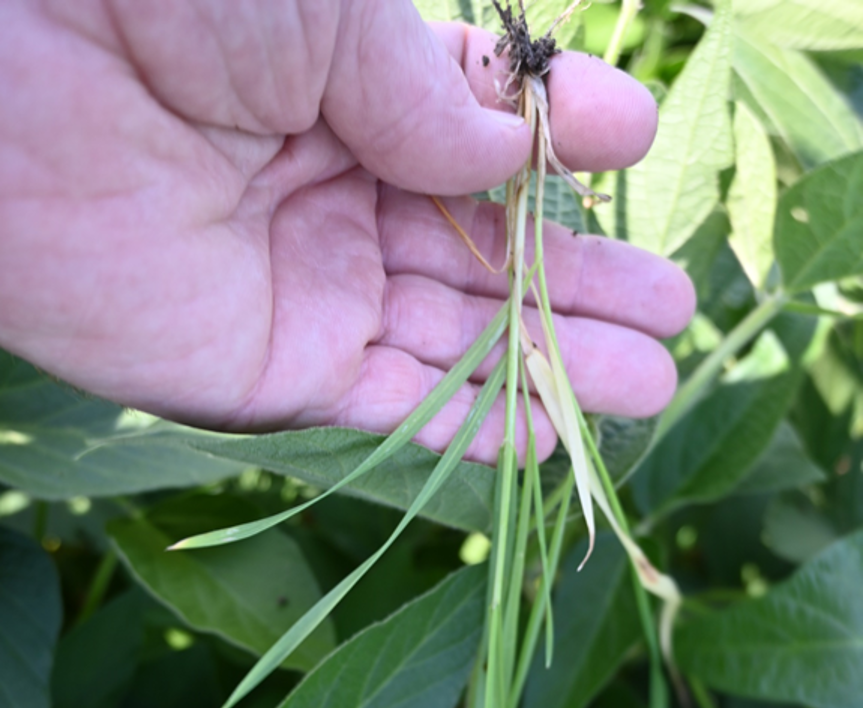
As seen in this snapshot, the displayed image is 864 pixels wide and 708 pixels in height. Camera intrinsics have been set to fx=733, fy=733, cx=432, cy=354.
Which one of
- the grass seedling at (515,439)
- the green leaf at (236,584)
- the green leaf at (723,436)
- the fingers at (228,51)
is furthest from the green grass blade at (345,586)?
the green leaf at (723,436)

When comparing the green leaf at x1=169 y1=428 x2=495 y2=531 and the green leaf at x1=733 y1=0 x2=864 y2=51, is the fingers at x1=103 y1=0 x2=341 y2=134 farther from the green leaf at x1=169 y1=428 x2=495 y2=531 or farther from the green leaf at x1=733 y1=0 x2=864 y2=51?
the green leaf at x1=733 y1=0 x2=864 y2=51

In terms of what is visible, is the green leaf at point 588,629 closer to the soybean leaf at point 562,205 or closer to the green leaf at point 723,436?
the green leaf at point 723,436

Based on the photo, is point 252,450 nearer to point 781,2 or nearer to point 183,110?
point 183,110

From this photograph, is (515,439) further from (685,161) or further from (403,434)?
(685,161)

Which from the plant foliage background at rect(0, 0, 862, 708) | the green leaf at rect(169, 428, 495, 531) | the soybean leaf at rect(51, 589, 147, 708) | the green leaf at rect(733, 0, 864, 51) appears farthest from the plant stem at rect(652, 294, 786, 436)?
the soybean leaf at rect(51, 589, 147, 708)

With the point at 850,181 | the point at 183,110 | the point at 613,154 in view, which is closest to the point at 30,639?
the point at 183,110

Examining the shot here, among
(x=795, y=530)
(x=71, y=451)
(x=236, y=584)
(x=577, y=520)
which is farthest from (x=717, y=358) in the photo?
(x=71, y=451)
